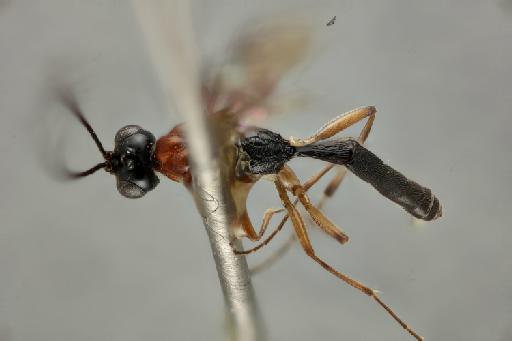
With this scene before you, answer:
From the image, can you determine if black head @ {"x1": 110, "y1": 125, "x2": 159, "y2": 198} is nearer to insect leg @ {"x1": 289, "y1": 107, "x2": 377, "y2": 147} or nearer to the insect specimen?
the insect specimen

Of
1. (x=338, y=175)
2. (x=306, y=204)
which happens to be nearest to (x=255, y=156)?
(x=306, y=204)

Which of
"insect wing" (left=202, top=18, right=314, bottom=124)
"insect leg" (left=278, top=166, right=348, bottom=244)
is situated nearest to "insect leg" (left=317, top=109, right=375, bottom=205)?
→ "insect leg" (left=278, top=166, right=348, bottom=244)

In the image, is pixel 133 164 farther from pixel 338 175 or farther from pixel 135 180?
pixel 338 175

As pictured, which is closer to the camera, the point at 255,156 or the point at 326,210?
the point at 255,156

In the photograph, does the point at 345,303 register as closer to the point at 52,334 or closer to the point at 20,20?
the point at 52,334

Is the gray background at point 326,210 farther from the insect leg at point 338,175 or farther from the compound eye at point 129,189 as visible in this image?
the compound eye at point 129,189

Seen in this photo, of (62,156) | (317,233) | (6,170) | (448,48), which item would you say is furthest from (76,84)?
(448,48)
